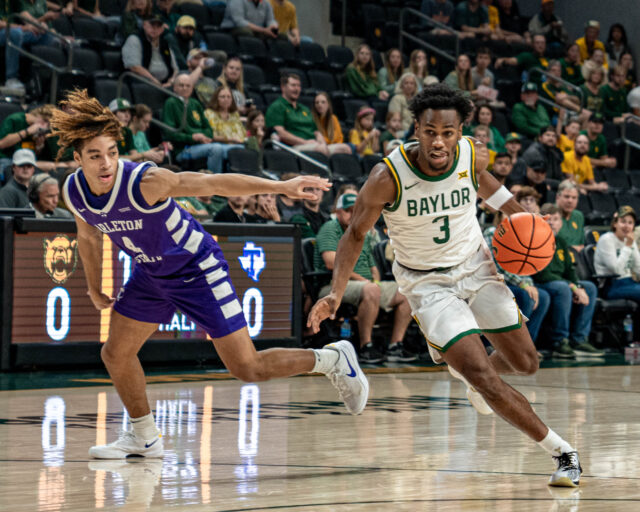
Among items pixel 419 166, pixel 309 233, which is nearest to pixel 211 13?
pixel 309 233

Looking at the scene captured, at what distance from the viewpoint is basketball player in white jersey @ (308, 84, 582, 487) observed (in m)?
5.08

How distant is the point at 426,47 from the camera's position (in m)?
17.8

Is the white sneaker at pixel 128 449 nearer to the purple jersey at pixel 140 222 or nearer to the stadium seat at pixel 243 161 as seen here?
the purple jersey at pixel 140 222

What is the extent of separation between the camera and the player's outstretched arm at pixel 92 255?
17.9 ft

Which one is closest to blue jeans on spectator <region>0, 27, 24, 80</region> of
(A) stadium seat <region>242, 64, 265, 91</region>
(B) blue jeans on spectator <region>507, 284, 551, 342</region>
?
(A) stadium seat <region>242, 64, 265, 91</region>

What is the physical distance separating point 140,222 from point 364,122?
9406 millimetres

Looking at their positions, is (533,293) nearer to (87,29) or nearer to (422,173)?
(422,173)

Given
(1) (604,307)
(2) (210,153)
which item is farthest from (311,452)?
(1) (604,307)

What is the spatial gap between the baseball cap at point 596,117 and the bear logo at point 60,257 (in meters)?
10.2

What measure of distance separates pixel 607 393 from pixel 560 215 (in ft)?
12.5

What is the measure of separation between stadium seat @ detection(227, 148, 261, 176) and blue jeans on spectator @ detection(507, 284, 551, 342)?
3.17 m

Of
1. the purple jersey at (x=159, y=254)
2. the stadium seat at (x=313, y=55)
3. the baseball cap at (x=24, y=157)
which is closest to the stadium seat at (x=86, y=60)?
the baseball cap at (x=24, y=157)

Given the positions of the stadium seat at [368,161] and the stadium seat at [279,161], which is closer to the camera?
the stadium seat at [279,161]

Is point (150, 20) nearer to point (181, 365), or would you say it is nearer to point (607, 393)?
point (181, 365)
